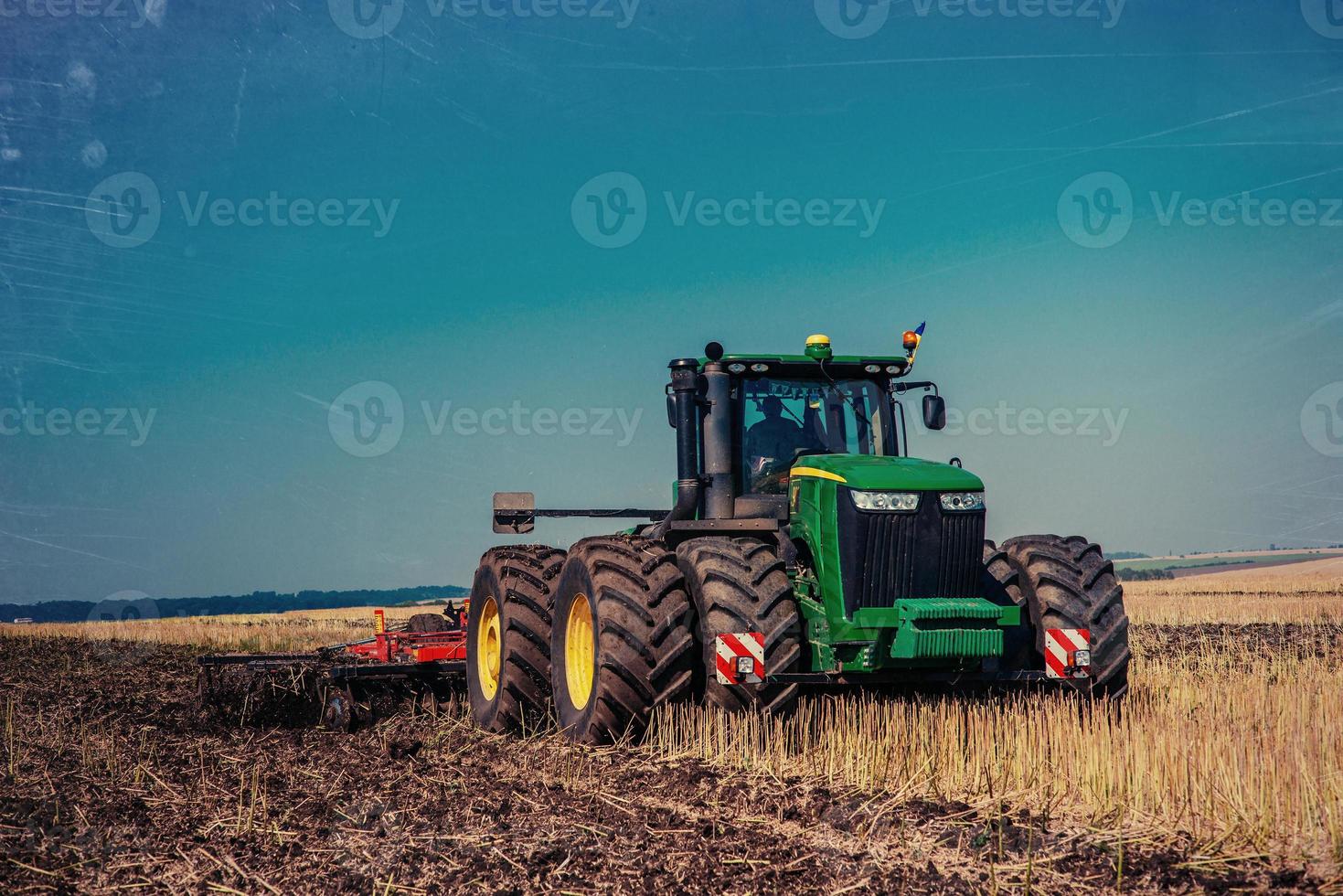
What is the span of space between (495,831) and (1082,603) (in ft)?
15.8

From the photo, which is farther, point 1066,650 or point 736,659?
point 1066,650

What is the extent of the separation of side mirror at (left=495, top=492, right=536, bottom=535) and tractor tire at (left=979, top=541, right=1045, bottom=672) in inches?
206

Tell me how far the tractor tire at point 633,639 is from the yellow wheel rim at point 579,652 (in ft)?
1.32

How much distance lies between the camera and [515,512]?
42.0 feet

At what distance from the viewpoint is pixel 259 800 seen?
752 cm

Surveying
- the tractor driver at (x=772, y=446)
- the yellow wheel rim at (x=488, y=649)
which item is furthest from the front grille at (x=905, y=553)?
the yellow wheel rim at (x=488, y=649)

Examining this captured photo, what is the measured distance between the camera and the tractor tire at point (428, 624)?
13359 mm

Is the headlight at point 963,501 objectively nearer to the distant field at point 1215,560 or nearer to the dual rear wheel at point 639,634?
the dual rear wheel at point 639,634

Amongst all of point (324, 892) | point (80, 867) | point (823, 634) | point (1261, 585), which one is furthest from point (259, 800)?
point (1261, 585)

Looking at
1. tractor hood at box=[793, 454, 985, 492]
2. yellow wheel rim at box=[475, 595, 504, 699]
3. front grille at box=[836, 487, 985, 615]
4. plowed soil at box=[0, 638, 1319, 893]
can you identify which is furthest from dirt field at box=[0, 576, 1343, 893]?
tractor hood at box=[793, 454, 985, 492]

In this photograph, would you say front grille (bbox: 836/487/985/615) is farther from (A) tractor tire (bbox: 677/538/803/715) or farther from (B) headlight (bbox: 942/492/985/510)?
(A) tractor tire (bbox: 677/538/803/715)

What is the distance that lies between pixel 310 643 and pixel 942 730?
1666 centimetres

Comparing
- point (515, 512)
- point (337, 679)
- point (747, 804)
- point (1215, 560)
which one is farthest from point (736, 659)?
point (1215, 560)

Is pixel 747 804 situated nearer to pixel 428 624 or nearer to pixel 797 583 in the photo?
pixel 797 583
